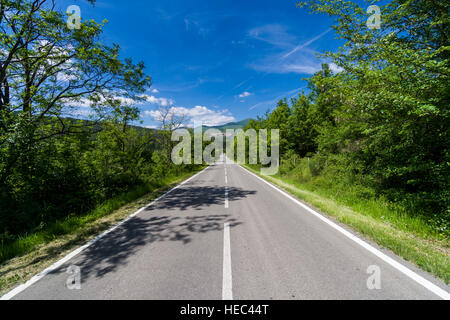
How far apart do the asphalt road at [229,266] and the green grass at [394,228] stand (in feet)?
1.06

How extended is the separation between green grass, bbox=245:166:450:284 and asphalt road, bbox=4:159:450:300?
32cm

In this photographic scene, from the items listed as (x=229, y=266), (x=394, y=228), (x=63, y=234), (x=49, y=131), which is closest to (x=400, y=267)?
(x=394, y=228)

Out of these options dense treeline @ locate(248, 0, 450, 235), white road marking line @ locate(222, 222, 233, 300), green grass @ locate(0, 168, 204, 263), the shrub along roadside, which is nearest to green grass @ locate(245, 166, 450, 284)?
dense treeline @ locate(248, 0, 450, 235)

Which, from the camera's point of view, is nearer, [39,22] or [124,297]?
[124,297]

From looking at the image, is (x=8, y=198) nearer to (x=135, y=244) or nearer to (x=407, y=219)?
(x=135, y=244)

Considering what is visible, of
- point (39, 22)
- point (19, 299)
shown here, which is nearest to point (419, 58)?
point (19, 299)

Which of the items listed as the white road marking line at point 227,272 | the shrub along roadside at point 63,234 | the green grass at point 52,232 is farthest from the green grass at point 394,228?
the green grass at point 52,232

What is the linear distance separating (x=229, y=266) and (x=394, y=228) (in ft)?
14.8

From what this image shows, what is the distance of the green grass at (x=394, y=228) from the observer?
9.60 feet

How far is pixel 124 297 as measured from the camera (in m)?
2.22
